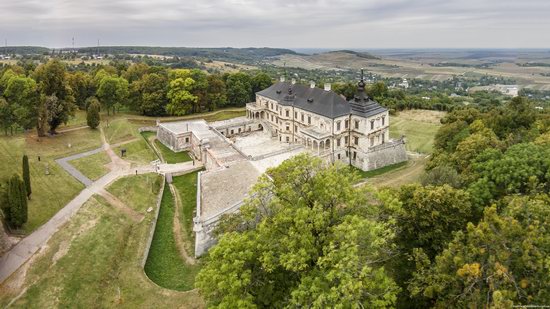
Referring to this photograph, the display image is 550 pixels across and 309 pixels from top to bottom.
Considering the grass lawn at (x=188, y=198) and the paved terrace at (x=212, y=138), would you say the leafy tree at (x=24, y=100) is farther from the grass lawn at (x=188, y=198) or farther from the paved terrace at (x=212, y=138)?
the grass lawn at (x=188, y=198)

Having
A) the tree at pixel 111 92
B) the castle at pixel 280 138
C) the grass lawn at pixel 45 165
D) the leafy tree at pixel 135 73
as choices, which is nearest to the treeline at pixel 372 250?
the castle at pixel 280 138

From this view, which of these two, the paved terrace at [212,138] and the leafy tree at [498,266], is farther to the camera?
the paved terrace at [212,138]

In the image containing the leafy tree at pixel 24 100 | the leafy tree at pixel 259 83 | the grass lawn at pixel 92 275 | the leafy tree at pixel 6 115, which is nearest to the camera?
the grass lawn at pixel 92 275

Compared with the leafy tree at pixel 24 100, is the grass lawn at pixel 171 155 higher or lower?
lower

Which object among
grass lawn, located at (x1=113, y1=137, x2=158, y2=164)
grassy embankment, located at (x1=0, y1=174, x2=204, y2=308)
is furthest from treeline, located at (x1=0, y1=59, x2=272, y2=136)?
grassy embankment, located at (x1=0, y1=174, x2=204, y2=308)

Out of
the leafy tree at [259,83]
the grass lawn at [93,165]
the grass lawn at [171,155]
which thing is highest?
the leafy tree at [259,83]

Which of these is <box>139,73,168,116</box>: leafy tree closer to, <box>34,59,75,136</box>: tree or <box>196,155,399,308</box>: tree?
<box>34,59,75,136</box>: tree

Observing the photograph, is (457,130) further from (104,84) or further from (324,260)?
(104,84)

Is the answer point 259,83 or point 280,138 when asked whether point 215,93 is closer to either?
point 259,83
